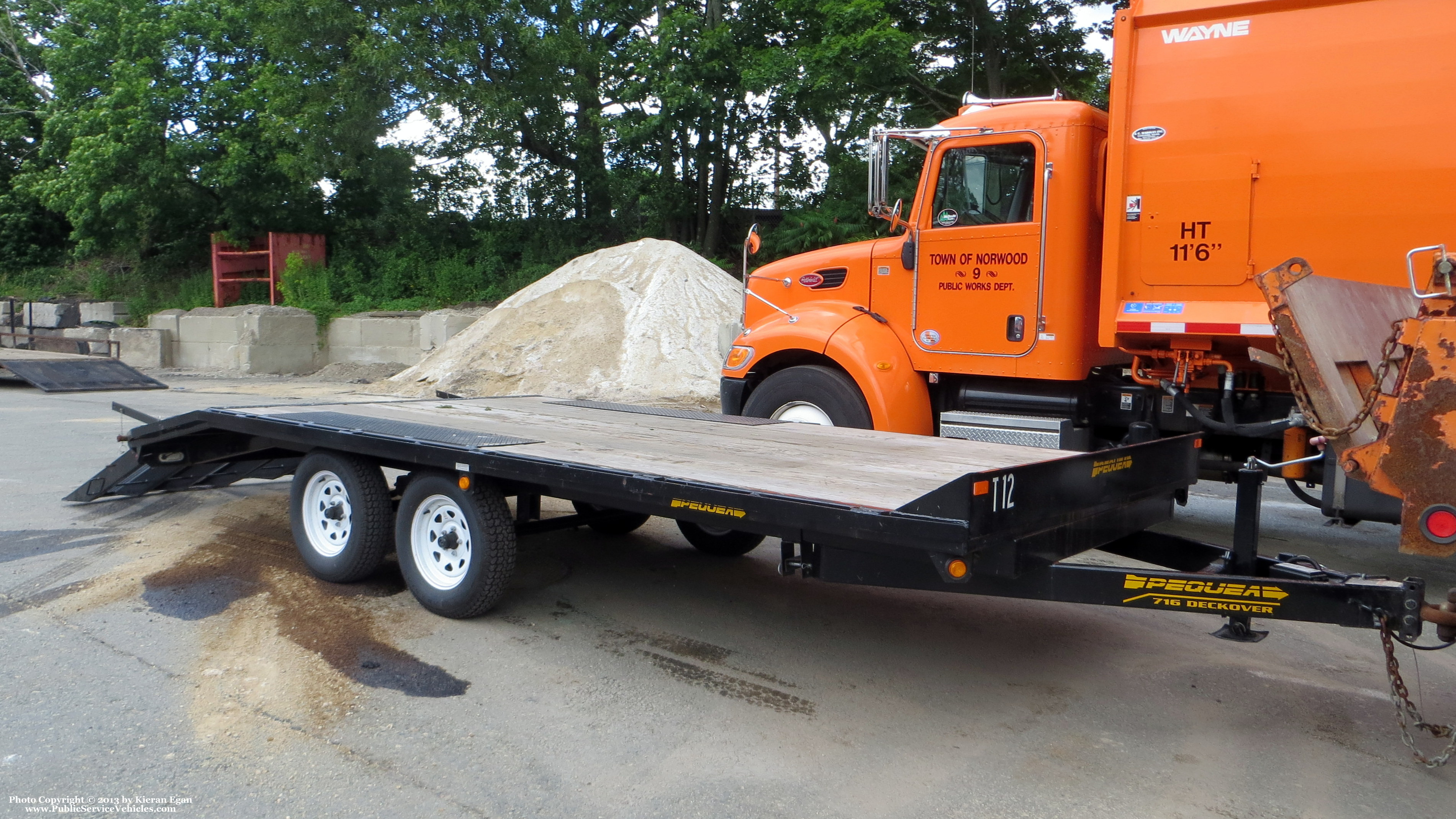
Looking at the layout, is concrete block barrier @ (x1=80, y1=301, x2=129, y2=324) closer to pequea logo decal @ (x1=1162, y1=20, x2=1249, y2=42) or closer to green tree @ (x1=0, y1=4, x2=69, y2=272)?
green tree @ (x1=0, y1=4, x2=69, y2=272)

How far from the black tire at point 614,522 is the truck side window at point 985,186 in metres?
3.07

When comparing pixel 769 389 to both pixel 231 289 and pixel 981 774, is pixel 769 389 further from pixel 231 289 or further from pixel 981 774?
pixel 231 289

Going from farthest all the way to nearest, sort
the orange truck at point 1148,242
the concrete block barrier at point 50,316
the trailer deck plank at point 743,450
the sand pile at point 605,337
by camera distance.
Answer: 1. the concrete block barrier at point 50,316
2. the sand pile at point 605,337
3. the orange truck at point 1148,242
4. the trailer deck plank at point 743,450

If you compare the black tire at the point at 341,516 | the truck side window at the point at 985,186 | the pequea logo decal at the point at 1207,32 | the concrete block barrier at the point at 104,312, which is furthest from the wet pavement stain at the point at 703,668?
the concrete block barrier at the point at 104,312

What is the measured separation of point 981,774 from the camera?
3873 mm

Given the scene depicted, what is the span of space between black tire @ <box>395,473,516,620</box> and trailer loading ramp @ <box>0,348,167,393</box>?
51.4ft

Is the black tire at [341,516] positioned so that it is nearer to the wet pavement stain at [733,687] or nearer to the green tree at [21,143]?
the wet pavement stain at [733,687]

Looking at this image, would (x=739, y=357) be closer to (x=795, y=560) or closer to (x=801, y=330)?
(x=801, y=330)

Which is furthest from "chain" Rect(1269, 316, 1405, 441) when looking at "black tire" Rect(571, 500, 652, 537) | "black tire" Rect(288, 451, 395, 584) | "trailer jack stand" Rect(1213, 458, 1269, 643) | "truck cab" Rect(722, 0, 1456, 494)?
"black tire" Rect(288, 451, 395, 584)

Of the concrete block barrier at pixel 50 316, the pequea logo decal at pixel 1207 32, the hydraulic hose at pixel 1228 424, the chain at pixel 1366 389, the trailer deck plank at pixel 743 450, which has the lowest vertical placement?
the trailer deck plank at pixel 743 450

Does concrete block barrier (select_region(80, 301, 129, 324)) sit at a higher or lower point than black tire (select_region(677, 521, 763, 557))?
higher

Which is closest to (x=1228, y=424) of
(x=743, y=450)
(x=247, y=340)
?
(x=743, y=450)

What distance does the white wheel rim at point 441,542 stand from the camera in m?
5.56

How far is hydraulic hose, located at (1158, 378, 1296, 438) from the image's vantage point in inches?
261
